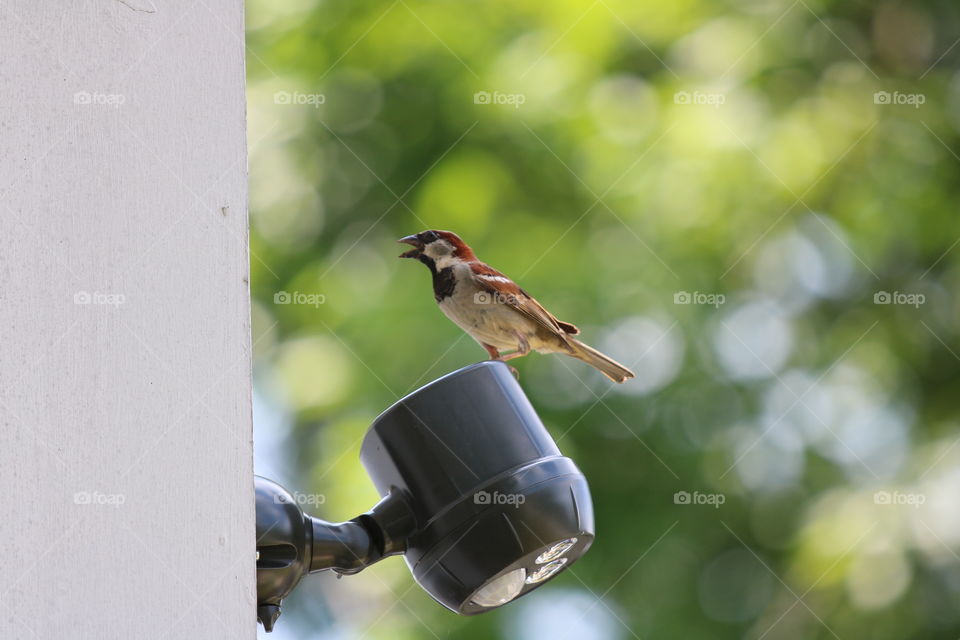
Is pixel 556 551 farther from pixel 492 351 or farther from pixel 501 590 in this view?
pixel 492 351

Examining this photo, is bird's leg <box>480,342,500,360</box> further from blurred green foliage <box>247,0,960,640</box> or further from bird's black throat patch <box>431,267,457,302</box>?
blurred green foliage <box>247,0,960,640</box>

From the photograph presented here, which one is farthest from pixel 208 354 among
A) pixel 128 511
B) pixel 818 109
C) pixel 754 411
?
pixel 818 109

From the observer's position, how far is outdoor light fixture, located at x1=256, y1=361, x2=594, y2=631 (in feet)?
5.52

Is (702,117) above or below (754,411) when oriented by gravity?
above

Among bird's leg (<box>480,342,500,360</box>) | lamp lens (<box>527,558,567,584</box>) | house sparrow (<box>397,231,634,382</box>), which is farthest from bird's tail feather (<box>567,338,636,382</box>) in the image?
lamp lens (<box>527,558,567,584</box>)

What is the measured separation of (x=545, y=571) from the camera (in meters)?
1.83

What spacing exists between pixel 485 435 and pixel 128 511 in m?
0.62

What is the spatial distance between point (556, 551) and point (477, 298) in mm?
1421

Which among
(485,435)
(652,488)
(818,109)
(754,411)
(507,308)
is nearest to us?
(485,435)

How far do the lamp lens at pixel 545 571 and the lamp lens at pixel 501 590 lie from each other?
2 cm

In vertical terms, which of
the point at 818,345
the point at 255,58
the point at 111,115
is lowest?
the point at 818,345

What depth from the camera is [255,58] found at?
17.4 ft

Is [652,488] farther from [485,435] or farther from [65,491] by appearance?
[65,491]

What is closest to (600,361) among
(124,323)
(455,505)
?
(455,505)
